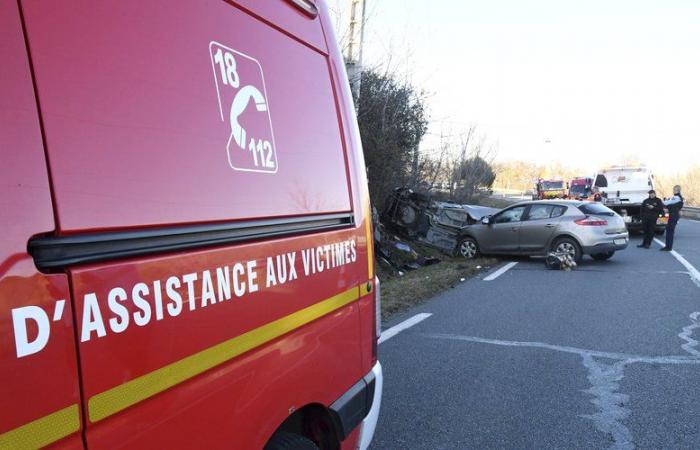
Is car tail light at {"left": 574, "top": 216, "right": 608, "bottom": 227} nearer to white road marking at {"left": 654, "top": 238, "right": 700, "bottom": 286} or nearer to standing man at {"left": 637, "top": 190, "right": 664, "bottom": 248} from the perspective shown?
white road marking at {"left": 654, "top": 238, "right": 700, "bottom": 286}

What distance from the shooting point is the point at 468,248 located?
14.0 m

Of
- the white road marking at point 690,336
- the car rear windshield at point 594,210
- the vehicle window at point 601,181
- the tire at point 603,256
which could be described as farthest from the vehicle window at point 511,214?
the vehicle window at point 601,181

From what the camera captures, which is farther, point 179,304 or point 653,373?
point 653,373

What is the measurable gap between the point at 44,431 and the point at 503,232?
12.8m

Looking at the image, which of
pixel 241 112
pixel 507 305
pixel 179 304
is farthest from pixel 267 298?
pixel 507 305

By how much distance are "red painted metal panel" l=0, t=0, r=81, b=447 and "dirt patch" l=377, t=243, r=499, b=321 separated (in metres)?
6.25

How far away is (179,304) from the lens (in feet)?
5.03

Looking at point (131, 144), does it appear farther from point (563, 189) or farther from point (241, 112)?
point (563, 189)

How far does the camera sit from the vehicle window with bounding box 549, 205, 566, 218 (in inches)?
490

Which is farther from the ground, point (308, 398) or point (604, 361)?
point (308, 398)

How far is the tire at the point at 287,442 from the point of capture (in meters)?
2.06

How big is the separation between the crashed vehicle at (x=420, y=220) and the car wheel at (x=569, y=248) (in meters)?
2.61

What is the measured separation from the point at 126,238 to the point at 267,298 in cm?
65

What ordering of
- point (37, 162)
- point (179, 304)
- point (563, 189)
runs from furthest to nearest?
point (563, 189)
point (179, 304)
point (37, 162)
